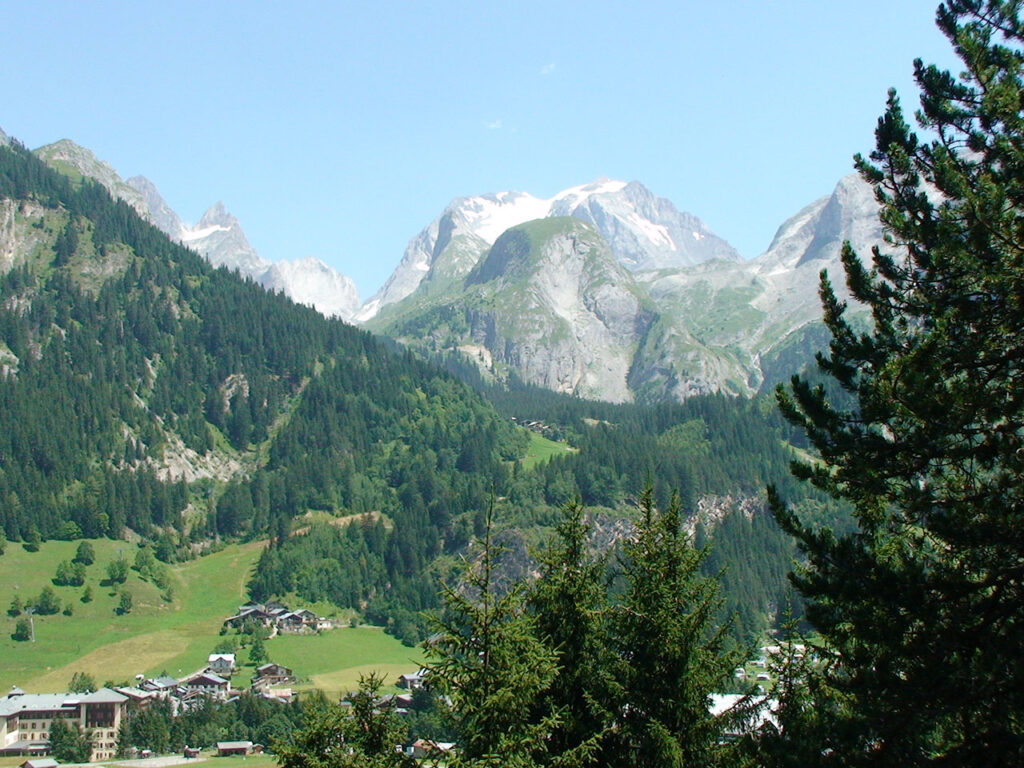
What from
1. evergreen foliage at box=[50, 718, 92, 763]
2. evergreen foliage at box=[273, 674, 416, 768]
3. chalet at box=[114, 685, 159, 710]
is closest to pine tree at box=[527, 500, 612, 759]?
evergreen foliage at box=[273, 674, 416, 768]

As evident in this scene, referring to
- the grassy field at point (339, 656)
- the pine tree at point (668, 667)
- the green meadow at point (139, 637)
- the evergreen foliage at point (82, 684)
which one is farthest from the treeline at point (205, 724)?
the pine tree at point (668, 667)

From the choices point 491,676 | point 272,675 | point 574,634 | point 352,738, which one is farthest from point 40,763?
point 491,676

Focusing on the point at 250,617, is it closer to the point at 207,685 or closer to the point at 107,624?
the point at 107,624

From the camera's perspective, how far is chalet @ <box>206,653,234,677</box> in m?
150

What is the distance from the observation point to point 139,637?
16500cm

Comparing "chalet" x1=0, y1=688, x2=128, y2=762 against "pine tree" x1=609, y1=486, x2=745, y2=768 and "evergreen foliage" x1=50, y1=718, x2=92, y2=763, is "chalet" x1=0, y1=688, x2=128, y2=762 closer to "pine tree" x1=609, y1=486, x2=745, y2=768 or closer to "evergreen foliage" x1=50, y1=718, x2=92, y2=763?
"evergreen foliage" x1=50, y1=718, x2=92, y2=763

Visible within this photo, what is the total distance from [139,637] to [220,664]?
22.1m

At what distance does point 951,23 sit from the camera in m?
26.8

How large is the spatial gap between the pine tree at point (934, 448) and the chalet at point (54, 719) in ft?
379

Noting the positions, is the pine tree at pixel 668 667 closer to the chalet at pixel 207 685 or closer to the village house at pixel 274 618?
the chalet at pixel 207 685

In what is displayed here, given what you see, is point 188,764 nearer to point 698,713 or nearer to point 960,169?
point 698,713

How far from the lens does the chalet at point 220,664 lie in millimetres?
150250

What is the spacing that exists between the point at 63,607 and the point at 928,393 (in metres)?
177

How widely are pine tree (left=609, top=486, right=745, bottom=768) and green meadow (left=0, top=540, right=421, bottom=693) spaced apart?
115 meters
